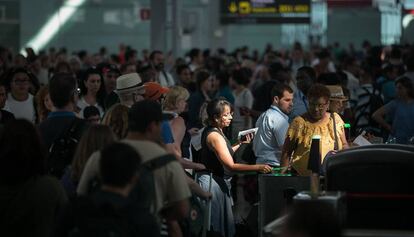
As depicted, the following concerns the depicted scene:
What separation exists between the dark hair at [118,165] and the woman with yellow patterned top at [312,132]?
4394 millimetres

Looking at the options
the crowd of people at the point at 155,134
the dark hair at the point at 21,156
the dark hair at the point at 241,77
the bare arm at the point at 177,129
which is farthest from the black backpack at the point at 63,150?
the dark hair at the point at 241,77

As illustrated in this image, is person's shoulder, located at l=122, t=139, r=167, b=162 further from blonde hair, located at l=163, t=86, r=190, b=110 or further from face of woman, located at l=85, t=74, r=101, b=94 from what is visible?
face of woman, located at l=85, t=74, r=101, b=94

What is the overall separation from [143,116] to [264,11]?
19513 millimetres

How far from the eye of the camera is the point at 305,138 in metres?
10.2

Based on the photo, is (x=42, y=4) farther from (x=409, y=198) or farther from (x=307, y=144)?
(x=409, y=198)

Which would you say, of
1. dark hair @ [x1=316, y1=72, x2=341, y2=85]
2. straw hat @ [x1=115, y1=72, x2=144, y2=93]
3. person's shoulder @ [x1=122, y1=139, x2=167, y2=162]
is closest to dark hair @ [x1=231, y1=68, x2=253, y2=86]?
dark hair @ [x1=316, y1=72, x2=341, y2=85]

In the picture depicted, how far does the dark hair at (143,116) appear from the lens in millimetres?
6934

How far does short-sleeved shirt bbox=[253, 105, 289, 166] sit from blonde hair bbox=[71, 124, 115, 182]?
4.41 m

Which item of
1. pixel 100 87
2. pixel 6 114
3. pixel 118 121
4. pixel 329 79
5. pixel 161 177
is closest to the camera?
pixel 161 177

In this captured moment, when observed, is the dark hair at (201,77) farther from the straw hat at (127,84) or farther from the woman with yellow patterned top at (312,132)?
the straw hat at (127,84)

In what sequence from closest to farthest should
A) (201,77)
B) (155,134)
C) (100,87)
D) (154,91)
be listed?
(155,134) < (154,91) < (100,87) < (201,77)

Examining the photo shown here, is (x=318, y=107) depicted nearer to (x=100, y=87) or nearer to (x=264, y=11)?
(x=100, y=87)

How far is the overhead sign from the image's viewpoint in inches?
1017

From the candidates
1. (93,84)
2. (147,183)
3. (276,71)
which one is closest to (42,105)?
(93,84)
